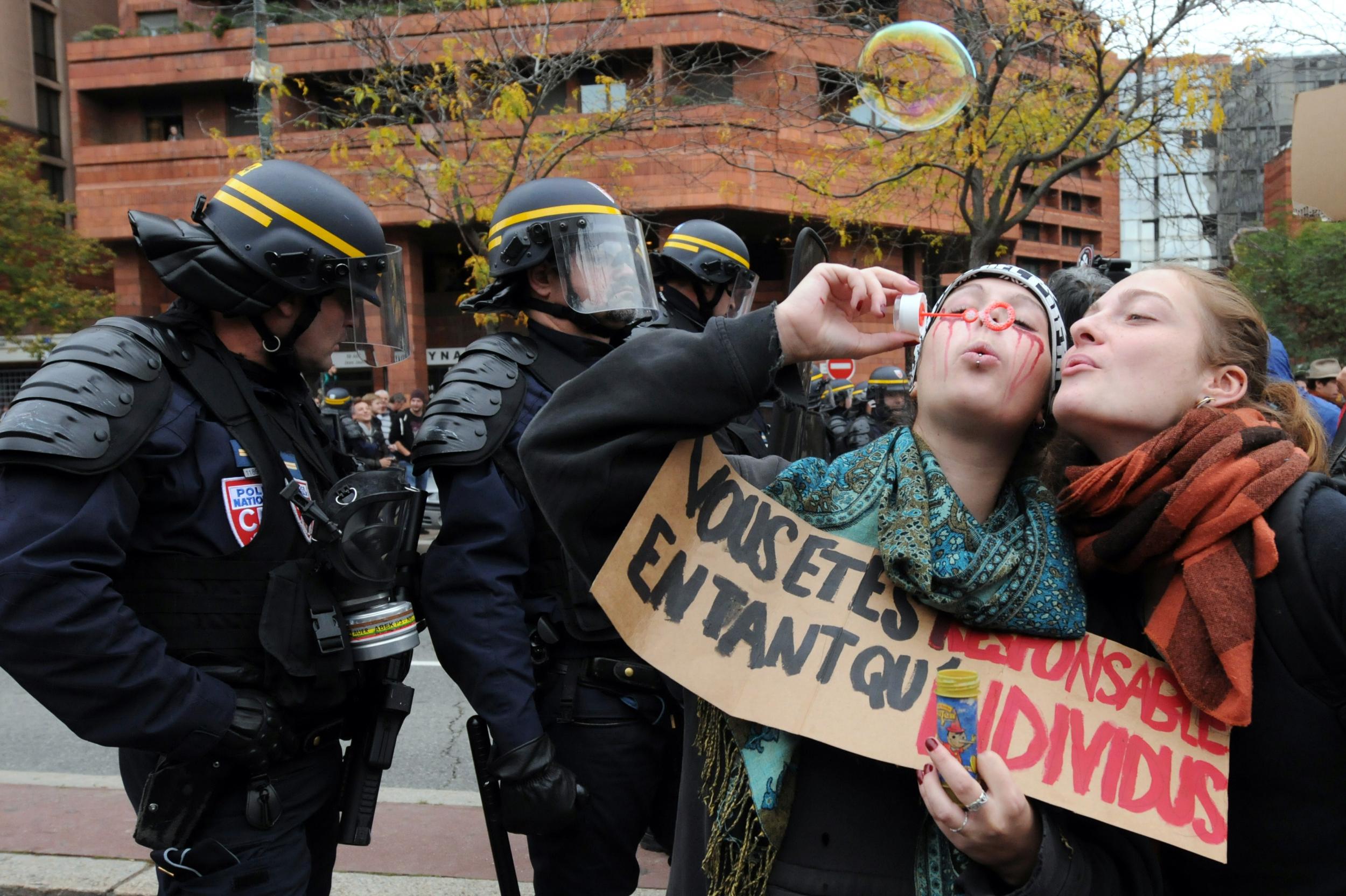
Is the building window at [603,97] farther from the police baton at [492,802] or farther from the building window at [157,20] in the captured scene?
the building window at [157,20]

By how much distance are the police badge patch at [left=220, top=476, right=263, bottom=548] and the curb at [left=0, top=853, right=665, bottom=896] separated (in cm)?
191

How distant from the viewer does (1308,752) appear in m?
1.44

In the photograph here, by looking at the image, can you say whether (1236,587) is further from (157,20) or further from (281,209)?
(157,20)

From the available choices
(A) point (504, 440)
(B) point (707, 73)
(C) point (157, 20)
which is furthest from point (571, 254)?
(C) point (157, 20)

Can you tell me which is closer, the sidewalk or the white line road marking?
the sidewalk

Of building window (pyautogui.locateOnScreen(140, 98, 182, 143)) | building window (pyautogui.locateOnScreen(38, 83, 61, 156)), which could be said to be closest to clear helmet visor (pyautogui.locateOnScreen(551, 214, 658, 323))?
building window (pyautogui.locateOnScreen(140, 98, 182, 143))

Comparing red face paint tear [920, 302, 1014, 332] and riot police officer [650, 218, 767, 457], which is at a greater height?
riot police officer [650, 218, 767, 457]

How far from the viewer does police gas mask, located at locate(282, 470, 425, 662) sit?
2.41 meters

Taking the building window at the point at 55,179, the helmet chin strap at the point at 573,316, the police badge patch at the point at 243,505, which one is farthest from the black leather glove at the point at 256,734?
the building window at the point at 55,179

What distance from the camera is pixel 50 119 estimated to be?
119ft

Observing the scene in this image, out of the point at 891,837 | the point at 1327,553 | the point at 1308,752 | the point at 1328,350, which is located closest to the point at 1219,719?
the point at 1308,752

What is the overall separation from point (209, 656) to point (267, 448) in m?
0.48

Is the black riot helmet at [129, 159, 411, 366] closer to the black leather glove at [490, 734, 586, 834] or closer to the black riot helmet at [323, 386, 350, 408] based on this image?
the black leather glove at [490, 734, 586, 834]

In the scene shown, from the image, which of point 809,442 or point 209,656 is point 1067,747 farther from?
point 809,442
